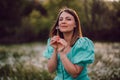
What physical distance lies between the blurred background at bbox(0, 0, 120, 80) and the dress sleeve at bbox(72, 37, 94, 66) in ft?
7.58

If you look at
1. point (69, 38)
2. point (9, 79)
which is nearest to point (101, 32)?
point (9, 79)

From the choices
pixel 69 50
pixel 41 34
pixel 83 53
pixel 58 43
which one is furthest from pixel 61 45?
pixel 41 34

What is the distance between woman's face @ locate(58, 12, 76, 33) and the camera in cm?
457

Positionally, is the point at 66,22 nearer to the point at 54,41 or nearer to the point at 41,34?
the point at 54,41

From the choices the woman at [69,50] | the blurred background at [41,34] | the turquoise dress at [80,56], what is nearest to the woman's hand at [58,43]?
the woman at [69,50]

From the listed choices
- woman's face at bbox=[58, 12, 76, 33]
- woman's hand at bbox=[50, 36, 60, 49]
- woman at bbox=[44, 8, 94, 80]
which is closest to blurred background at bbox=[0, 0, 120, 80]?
woman at bbox=[44, 8, 94, 80]

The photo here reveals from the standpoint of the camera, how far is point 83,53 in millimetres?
4379

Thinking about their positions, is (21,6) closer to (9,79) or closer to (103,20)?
(103,20)

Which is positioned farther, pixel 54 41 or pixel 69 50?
pixel 69 50

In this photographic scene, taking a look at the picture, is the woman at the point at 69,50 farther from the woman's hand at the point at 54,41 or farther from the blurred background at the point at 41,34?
the blurred background at the point at 41,34

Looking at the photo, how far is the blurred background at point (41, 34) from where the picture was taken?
8.02 metres

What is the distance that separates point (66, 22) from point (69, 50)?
0.34m

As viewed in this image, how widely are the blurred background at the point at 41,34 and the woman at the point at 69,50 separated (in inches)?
85.3

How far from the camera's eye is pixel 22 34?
86.1ft
